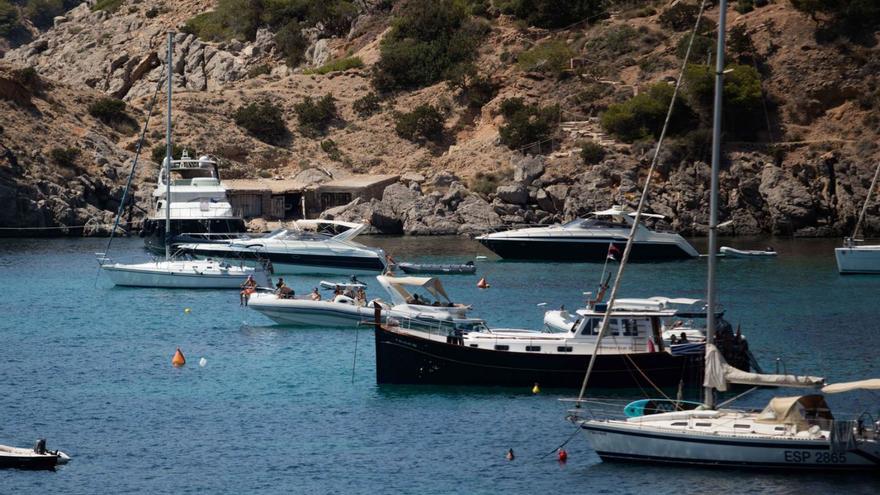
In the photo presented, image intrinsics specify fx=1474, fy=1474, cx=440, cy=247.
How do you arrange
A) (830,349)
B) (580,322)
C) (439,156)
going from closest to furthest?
1. (580,322)
2. (830,349)
3. (439,156)

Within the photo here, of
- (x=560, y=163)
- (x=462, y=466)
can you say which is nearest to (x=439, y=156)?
(x=560, y=163)

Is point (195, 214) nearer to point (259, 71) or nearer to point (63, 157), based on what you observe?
point (63, 157)

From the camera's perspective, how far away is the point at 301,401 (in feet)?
150

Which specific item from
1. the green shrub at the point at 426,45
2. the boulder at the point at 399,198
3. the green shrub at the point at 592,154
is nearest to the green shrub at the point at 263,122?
the green shrub at the point at 426,45

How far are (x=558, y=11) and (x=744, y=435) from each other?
93.9 meters

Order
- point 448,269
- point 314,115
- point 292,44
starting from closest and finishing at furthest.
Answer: point 448,269, point 314,115, point 292,44

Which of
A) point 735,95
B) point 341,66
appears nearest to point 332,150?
point 341,66

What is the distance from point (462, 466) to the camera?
37.8 meters

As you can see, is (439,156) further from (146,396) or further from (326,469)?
(326,469)

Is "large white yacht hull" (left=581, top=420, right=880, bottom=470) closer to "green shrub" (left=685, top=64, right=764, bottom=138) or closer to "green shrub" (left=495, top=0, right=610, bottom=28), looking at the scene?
"green shrub" (left=685, top=64, right=764, bottom=138)

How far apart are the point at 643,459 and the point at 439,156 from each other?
3207 inches

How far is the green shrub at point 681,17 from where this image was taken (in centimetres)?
12062

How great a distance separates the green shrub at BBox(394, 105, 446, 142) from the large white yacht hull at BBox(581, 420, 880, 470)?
82.4 metres

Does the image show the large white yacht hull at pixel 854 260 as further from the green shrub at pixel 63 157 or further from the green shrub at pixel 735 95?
the green shrub at pixel 63 157
